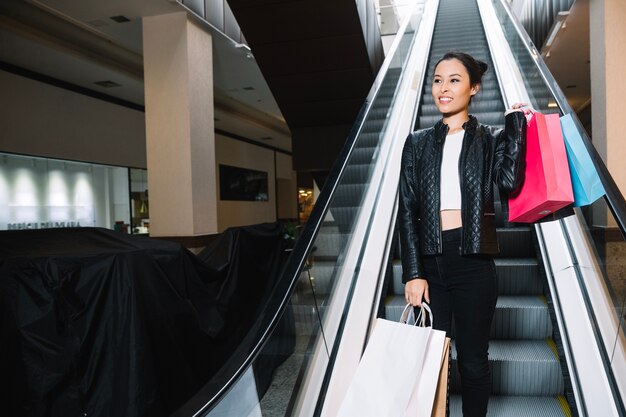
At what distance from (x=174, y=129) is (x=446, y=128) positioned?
5837 mm

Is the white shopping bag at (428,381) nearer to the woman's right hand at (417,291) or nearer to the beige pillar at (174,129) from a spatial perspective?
the woman's right hand at (417,291)

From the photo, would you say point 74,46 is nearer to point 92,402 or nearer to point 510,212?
point 92,402

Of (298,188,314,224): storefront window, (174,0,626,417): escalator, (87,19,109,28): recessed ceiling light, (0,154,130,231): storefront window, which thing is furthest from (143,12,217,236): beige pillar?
(298,188,314,224): storefront window

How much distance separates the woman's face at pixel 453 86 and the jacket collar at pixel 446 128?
0.06m

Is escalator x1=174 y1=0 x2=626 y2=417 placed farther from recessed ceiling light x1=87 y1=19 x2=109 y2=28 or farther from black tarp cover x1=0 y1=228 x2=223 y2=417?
recessed ceiling light x1=87 y1=19 x2=109 y2=28

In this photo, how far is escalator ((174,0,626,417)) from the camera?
1.93 metres

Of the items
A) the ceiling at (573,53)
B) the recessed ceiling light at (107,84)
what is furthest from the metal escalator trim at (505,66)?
the recessed ceiling light at (107,84)

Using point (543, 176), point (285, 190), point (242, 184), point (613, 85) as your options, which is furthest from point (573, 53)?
point (285, 190)

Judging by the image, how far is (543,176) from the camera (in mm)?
1767

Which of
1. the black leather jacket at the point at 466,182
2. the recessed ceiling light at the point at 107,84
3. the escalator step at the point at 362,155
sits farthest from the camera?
the recessed ceiling light at the point at 107,84

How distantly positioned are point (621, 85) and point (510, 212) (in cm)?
558

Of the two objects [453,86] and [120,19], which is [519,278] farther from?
[120,19]

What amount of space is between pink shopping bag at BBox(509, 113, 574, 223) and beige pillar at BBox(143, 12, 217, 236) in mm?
5882

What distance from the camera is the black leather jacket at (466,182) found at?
188 centimetres
